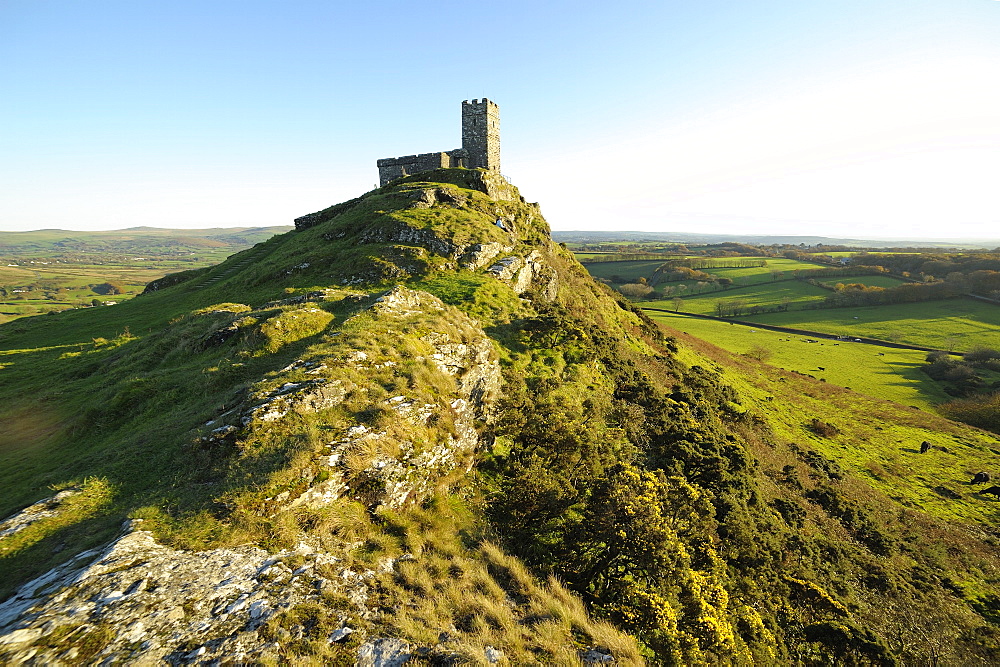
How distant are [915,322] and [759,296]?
33.9m

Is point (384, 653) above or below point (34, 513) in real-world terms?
below

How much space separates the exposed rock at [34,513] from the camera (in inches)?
294

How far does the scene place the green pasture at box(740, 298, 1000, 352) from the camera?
2977 inches

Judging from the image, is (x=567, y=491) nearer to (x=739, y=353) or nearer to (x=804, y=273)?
(x=739, y=353)

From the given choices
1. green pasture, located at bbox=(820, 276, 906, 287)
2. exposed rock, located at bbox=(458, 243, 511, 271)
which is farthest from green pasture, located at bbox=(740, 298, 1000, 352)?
exposed rock, located at bbox=(458, 243, 511, 271)

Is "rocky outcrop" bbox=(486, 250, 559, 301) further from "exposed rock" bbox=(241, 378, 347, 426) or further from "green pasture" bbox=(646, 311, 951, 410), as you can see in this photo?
"green pasture" bbox=(646, 311, 951, 410)

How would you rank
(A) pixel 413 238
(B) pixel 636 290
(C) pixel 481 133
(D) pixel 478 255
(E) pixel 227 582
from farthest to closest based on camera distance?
(B) pixel 636 290 → (C) pixel 481 133 → (A) pixel 413 238 → (D) pixel 478 255 → (E) pixel 227 582

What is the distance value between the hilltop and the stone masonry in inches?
797

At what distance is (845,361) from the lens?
219 ft

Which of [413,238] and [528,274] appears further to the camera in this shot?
[528,274]

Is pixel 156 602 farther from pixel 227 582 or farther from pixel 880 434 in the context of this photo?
pixel 880 434

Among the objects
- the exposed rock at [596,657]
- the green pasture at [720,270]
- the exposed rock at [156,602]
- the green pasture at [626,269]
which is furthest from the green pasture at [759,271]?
the exposed rock at [156,602]

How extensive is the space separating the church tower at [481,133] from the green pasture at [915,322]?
88.3 meters

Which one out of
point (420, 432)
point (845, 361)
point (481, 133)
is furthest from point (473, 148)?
point (845, 361)
